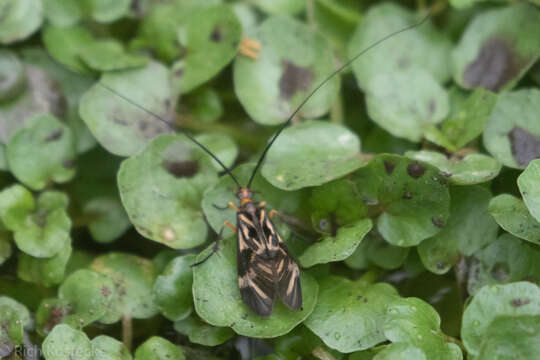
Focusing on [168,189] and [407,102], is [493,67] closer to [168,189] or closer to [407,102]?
[407,102]

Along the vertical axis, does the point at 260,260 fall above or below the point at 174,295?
above

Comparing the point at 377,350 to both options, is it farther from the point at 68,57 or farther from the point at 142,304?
the point at 68,57

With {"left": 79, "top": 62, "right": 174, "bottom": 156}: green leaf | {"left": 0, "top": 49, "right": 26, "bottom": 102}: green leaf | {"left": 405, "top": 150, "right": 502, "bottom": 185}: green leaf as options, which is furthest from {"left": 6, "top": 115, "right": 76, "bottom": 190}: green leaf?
{"left": 405, "top": 150, "right": 502, "bottom": 185}: green leaf

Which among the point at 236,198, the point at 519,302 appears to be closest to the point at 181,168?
the point at 236,198

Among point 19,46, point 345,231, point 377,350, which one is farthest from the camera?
point 19,46

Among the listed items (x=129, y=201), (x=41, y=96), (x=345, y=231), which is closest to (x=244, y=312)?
(x=345, y=231)
